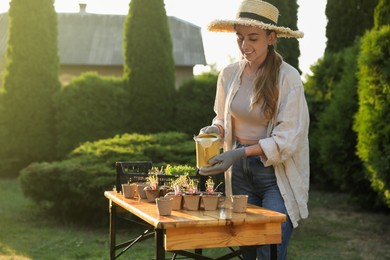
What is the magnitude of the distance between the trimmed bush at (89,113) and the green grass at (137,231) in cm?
355

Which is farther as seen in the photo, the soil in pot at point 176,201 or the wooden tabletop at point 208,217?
the soil in pot at point 176,201

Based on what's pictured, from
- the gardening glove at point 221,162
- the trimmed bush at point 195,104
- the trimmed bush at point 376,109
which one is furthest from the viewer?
the trimmed bush at point 195,104

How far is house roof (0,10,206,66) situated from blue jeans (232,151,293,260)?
2302cm

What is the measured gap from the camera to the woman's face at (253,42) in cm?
369

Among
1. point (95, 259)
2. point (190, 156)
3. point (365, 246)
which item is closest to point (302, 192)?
point (95, 259)

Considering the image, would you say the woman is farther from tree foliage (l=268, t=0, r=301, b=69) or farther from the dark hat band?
tree foliage (l=268, t=0, r=301, b=69)

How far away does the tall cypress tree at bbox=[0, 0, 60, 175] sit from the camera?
15.0m

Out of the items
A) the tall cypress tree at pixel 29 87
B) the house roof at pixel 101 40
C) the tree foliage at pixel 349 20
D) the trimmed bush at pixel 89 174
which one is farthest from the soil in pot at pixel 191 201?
the house roof at pixel 101 40

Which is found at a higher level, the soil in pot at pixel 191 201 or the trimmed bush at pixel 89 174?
the soil in pot at pixel 191 201

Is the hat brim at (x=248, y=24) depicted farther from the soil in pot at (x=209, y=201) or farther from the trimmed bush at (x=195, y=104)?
the trimmed bush at (x=195, y=104)

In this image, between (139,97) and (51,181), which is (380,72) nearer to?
(51,181)

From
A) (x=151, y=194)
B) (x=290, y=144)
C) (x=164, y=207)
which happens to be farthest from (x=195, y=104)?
(x=164, y=207)

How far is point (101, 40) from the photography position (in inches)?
1096

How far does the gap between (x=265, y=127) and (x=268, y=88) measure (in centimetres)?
24
